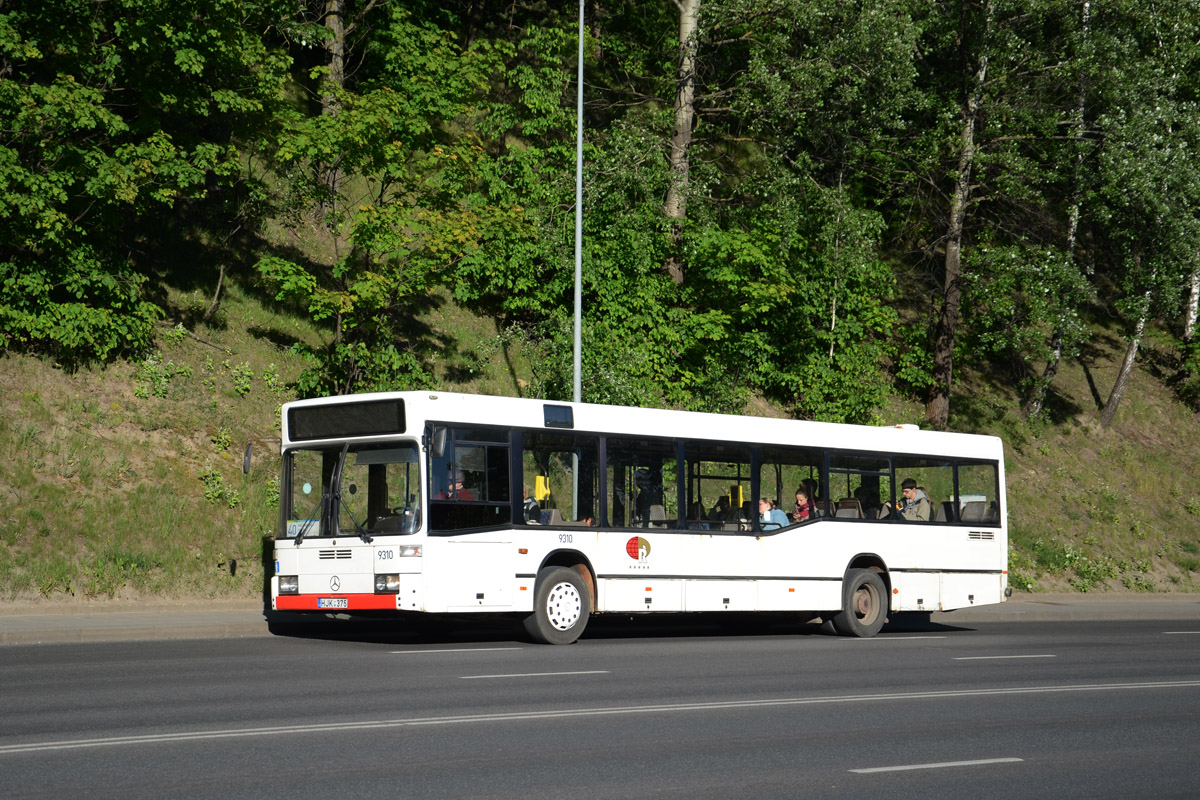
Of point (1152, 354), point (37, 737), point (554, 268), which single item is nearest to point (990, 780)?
point (37, 737)

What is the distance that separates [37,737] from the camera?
888cm

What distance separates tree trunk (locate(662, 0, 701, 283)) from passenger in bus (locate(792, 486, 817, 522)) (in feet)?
48.5

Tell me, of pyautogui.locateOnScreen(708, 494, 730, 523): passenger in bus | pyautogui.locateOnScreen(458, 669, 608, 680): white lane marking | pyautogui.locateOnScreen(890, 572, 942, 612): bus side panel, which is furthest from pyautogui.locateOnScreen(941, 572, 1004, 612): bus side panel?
pyautogui.locateOnScreen(458, 669, 608, 680): white lane marking

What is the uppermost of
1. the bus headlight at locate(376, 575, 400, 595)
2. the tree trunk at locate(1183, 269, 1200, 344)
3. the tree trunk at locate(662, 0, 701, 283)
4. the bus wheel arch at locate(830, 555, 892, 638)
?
the tree trunk at locate(662, 0, 701, 283)

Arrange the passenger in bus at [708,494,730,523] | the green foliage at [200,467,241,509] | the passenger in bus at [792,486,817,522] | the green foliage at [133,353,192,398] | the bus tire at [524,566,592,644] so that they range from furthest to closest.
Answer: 1. the green foliage at [133,353,192,398]
2. the green foliage at [200,467,241,509]
3. the passenger in bus at [792,486,817,522]
4. the passenger in bus at [708,494,730,523]
5. the bus tire at [524,566,592,644]

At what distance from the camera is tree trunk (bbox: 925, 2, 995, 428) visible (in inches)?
1410

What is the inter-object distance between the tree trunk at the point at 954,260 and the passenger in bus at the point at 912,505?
16887 mm

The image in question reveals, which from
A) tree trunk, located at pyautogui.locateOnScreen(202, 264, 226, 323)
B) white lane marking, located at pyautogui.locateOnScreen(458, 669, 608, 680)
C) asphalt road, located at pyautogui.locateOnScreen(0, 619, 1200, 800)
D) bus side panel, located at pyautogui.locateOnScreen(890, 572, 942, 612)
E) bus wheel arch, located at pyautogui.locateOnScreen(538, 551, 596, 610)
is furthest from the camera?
tree trunk, located at pyautogui.locateOnScreen(202, 264, 226, 323)

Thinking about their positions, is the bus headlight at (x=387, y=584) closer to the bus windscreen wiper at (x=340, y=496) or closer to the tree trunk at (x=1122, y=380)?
the bus windscreen wiper at (x=340, y=496)

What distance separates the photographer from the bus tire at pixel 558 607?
1648 cm

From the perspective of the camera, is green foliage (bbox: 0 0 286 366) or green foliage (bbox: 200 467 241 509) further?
green foliage (bbox: 200 467 241 509)

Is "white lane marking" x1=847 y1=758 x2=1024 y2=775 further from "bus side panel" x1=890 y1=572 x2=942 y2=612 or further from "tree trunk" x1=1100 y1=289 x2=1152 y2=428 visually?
"tree trunk" x1=1100 y1=289 x2=1152 y2=428

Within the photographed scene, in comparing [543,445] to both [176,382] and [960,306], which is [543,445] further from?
[960,306]

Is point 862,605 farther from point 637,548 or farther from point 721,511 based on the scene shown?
point 637,548
